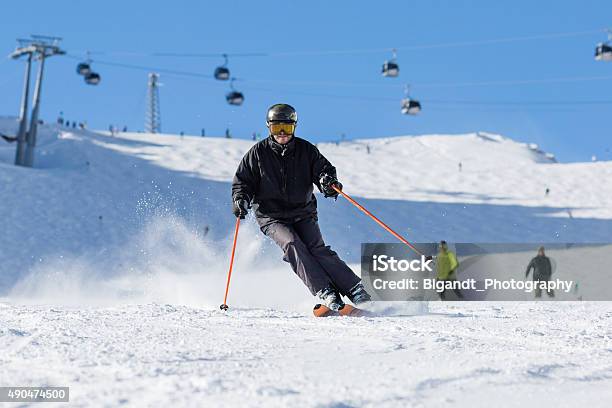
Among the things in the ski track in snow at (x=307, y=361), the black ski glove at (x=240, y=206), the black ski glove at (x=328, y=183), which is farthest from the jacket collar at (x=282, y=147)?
the ski track in snow at (x=307, y=361)

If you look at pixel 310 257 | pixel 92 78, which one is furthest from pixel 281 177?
pixel 92 78

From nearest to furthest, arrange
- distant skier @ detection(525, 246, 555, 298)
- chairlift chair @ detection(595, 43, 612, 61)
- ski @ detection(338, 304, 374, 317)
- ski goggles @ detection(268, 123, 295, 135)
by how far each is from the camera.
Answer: ski @ detection(338, 304, 374, 317) < ski goggles @ detection(268, 123, 295, 135) < distant skier @ detection(525, 246, 555, 298) < chairlift chair @ detection(595, 43, 612, 61)

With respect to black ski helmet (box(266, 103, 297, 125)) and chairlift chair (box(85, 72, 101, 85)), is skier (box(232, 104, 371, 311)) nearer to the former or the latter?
black ski helmet (box(266, 103, 297, 125))

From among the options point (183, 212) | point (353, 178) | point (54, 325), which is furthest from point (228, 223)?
point (54, 325)

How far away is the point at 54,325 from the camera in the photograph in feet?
14.2

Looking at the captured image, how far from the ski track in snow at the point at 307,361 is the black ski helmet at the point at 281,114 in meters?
1.76

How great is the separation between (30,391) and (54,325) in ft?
5.40

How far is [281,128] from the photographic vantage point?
236 inches

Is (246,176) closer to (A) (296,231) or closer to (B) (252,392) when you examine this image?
(A) (296,231)

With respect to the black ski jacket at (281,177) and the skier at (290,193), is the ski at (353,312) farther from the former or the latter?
the black ski jacket at (281,177)

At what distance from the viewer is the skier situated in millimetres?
5962

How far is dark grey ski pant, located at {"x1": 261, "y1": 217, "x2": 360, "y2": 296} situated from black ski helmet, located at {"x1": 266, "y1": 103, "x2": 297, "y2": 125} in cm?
78

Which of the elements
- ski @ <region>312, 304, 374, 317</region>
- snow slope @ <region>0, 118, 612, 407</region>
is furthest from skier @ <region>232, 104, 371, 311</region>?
snow slope @ <region>0, 118, 612, 407</region>

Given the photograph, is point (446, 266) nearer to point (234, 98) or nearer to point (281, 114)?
point (281, 114)
